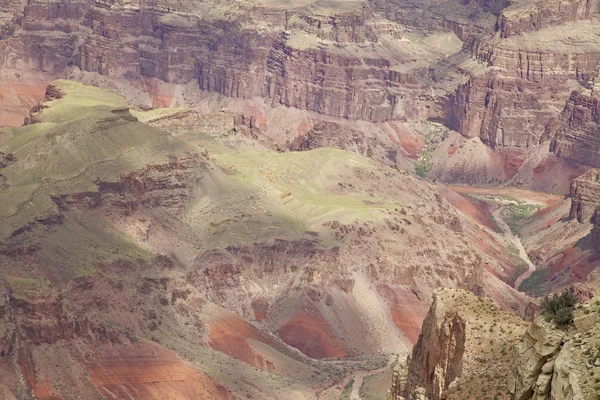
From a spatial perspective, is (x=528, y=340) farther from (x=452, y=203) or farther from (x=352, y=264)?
(x=452, y=203)

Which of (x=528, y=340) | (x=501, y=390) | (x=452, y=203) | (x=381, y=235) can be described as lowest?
(x=452, y=203)

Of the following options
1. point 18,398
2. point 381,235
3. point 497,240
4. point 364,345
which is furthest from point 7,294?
point 497,240

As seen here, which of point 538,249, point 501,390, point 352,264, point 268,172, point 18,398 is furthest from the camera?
point 538,249

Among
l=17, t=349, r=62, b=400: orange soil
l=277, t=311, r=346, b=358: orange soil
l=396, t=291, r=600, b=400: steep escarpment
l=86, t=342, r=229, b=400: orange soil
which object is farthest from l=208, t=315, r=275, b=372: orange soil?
l=396, t=291, r=600, b=400: steep escarpment

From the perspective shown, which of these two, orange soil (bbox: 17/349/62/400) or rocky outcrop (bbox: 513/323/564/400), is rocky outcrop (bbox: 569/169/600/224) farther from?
rocky outcrop (bbox: 513/323/564/400)

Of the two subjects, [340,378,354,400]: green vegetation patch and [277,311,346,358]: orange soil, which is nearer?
[340,378,354,400]: green vegetation patch

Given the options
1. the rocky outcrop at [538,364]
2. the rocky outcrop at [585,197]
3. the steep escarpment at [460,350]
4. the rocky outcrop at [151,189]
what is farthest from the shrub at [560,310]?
the rocky outcrop at [585,197]
